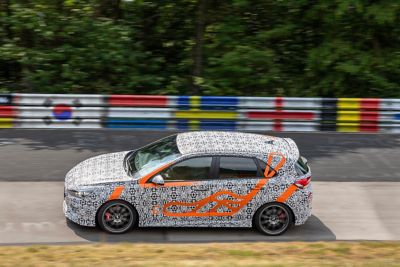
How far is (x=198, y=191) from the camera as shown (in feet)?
35.0

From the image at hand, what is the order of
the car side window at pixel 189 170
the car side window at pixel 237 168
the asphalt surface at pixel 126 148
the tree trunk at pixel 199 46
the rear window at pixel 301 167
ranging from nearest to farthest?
1. the car side window at pixel 189 170
2. the car side window at pixel 237 168
3. the rear window at pixel 301 167
4. the asphalt surface at pixel 126 148
5. the tree trunk at pixel 199 46

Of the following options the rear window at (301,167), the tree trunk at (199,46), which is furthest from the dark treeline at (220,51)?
the rear window at (301,167)

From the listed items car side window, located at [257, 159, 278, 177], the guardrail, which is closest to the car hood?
car side window, located at [257, 159, 278, 177]

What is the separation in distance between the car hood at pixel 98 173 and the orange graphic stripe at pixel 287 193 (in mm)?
2368

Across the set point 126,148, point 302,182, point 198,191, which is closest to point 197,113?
point 126,148

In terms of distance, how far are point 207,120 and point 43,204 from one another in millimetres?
6336

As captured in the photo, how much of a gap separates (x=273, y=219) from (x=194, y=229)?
1.28 meters

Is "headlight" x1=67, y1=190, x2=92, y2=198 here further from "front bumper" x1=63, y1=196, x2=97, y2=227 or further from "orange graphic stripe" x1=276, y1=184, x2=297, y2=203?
"orange graphic stripe" x1=276, y1=184, x2=297, y2=203

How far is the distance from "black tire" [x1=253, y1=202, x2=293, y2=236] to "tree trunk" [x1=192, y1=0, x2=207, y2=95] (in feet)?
32.6

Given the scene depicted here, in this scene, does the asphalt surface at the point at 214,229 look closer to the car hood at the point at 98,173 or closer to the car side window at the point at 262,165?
the car hood at the point at 98,173

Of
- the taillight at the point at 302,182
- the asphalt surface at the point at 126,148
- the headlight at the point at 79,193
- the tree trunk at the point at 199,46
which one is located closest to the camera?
the headlight at the point at 79,193

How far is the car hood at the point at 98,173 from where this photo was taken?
1071cm

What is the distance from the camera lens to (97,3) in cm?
2155

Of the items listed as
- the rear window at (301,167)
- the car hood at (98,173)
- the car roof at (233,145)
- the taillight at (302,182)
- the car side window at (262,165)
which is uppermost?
the car roof at (233,145)
